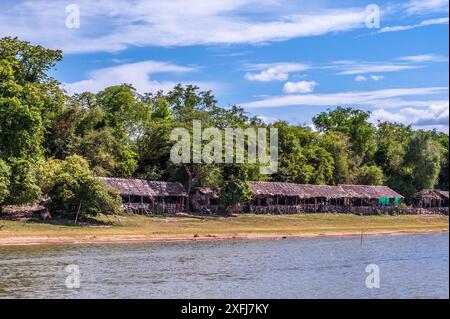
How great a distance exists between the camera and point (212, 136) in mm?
74688

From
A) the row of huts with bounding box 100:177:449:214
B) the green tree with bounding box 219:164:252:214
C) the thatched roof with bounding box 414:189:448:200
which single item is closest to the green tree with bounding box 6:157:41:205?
the row of huts with bounding box 100:177:449:214

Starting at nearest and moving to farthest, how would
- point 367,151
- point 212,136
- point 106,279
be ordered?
point 106,279
point 212,136
point 367,151

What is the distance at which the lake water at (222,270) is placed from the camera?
104 feet

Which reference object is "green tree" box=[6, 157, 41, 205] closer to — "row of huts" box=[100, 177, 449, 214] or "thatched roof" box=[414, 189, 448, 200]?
"row of huts" box=[100, 177, 449, 214]

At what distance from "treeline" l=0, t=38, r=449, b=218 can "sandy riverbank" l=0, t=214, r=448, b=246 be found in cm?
303

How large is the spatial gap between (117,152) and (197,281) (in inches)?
1632

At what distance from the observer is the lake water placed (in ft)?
104

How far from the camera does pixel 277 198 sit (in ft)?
274

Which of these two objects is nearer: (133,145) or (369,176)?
(133,145)

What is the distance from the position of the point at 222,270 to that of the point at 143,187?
31661 mm

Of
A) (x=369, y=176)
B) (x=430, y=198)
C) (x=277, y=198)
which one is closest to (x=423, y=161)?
(x=430, y=198)

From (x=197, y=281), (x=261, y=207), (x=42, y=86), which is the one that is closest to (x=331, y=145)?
(x=261, y=207)

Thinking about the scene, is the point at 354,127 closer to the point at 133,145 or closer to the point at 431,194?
the point at 431,194
